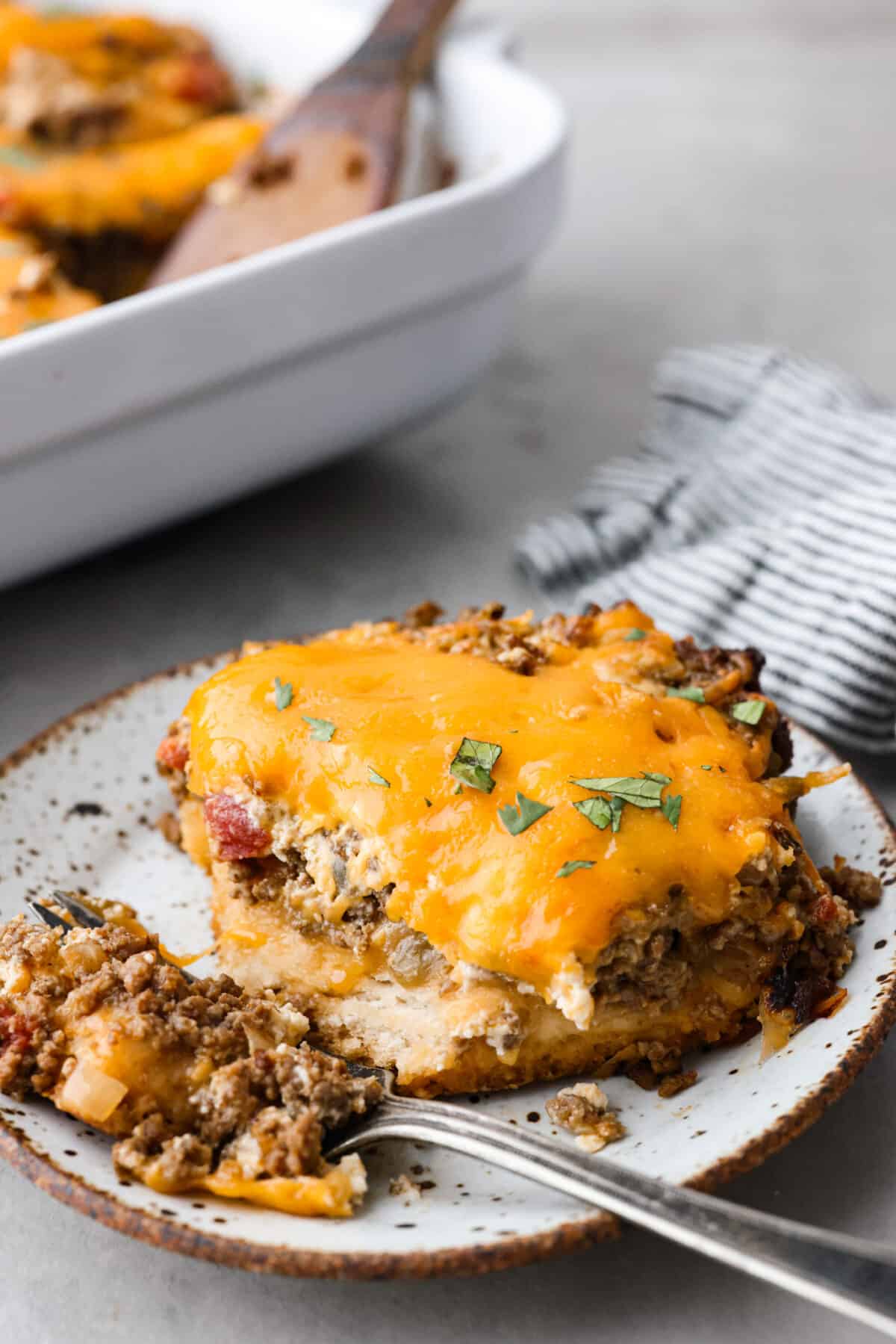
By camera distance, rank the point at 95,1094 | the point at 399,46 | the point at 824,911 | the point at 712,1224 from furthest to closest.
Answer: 1. the point at 399,46
2. the point at 824,911
3. the point at 95,1094
4. the point at 712,1224

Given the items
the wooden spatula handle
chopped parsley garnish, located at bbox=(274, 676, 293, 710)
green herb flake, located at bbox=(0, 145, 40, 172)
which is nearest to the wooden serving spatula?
the wooden spatula handle

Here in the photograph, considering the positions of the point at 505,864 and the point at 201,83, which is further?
the point at 201,83

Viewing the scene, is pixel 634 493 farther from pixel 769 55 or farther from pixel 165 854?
pixel 769 55

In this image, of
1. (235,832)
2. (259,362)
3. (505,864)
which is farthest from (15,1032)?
(259,362)

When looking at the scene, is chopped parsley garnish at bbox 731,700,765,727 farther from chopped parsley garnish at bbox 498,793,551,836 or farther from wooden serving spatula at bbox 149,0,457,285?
wooden serving spatula at bbox 149,0,457,285

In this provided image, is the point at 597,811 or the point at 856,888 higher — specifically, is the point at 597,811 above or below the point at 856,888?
above

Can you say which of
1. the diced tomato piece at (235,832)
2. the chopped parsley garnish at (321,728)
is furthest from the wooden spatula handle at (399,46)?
the diced tomato piece at (235,832)

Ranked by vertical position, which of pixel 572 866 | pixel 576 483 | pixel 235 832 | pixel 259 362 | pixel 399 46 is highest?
pixel 399 46

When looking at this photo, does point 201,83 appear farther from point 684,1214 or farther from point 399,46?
point 684,1214
